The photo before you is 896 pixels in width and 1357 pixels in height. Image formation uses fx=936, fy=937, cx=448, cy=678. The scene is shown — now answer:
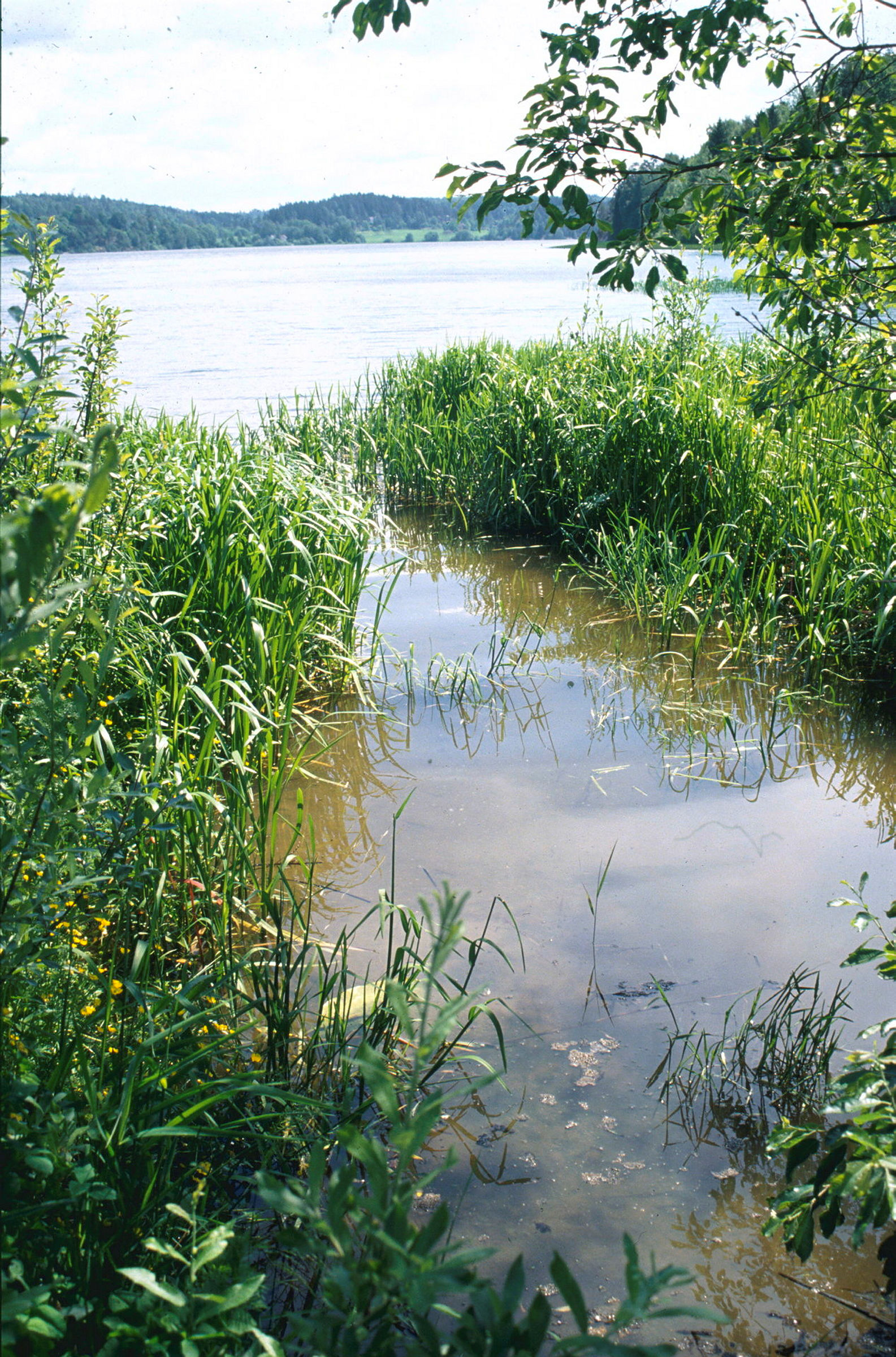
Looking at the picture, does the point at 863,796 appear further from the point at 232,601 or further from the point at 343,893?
the point at 232,601

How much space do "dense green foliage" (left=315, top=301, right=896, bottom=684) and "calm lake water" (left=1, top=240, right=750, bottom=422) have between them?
1.13 metres

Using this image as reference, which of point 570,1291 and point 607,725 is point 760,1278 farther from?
point 607,725

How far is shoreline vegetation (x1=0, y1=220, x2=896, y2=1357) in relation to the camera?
865 millimetres

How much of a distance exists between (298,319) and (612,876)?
2699cm

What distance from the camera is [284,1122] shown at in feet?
7.06

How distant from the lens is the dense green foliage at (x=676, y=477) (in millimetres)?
4879

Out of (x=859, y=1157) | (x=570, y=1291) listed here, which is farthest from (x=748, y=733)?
(x=570, y=1291)

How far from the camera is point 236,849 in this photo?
9.82 ft

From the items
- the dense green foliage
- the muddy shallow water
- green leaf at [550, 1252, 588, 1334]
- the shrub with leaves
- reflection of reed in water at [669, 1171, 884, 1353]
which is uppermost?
the dense green foliage

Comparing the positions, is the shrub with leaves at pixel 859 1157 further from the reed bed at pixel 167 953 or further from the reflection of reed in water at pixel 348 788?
the reflection of reed in water at pixel 348 788

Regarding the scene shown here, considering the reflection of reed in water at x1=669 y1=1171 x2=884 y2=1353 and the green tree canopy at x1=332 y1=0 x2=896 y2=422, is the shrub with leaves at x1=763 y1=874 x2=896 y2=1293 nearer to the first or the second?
the reflection of reed in water at x1=669 y1=1171 x2=884 y2=1353

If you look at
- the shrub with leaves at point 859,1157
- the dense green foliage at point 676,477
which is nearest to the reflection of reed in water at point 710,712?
the dense green foliage at point 676,477

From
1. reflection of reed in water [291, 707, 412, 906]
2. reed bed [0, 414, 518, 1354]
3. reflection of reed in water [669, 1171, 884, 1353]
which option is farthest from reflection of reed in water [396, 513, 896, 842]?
reflection of reed in water [669, 1171, 884, 1353]

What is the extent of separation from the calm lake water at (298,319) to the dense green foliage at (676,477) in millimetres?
1134
